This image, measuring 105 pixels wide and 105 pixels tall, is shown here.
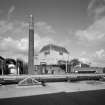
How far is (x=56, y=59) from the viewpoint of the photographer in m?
55.4

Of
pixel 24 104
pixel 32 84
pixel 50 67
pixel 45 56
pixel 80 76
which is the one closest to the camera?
pixel 24 104

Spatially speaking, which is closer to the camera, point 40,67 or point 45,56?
point 40,67

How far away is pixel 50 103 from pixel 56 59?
4622 cm

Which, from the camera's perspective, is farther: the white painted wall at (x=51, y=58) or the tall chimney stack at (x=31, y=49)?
the white painted wall at (x=51, y=58)

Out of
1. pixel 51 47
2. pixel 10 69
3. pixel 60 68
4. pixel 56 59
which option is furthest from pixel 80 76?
pixel 10 69

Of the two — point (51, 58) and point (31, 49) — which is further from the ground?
point (31, 49)

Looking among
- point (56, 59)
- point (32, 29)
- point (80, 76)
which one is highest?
point (32, 29)

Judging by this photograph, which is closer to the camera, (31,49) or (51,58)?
(31,49)

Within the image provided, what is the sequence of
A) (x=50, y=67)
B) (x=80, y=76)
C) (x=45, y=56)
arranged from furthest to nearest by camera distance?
1. (x=45, y=56)
2. (x=50, y=67)
3. (x=80, y=76)

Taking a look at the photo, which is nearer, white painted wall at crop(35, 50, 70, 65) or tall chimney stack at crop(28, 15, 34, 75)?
tall chimney stack at crop(28, 15, 34, 75)

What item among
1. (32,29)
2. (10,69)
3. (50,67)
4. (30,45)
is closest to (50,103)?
(30,45)

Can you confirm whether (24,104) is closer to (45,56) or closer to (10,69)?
(45,56)

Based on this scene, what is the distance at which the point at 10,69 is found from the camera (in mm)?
59656

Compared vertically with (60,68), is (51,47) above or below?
above
